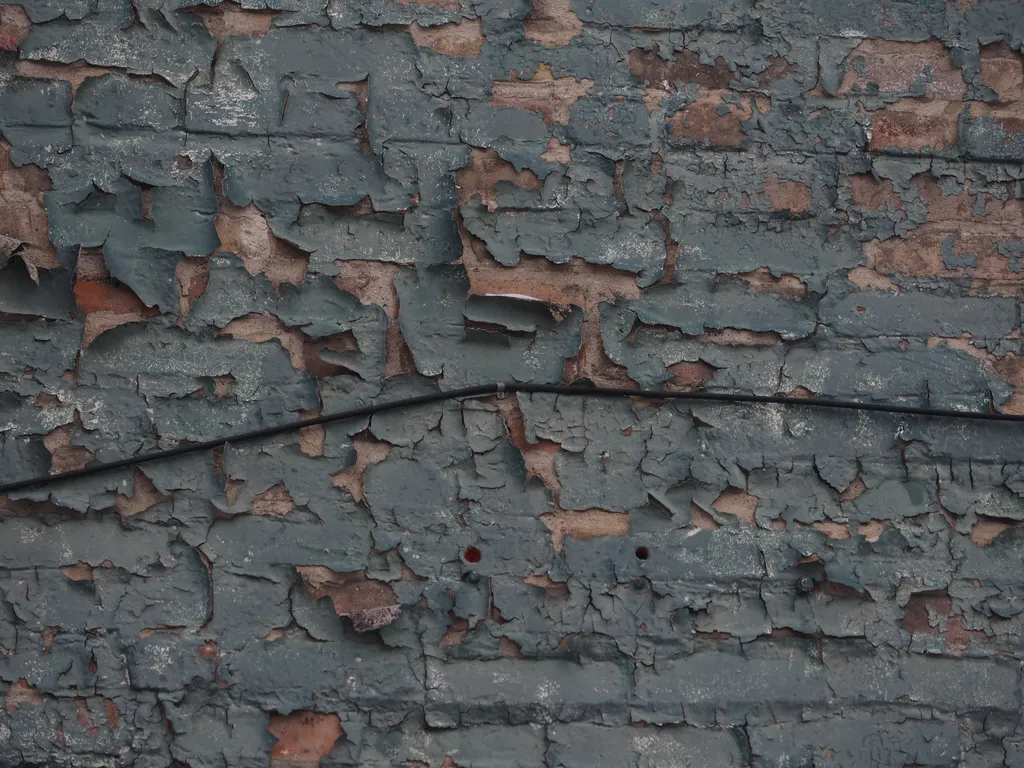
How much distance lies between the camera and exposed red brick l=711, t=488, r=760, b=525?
2020mm

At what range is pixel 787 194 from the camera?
2.09 meters

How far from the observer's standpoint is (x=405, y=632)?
1.95 metres

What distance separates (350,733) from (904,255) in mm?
1492

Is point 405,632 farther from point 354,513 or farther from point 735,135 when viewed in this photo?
point 735,135

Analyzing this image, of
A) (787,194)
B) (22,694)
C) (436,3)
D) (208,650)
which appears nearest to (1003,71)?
(787,194)

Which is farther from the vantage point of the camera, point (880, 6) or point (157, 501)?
point (880, 6)

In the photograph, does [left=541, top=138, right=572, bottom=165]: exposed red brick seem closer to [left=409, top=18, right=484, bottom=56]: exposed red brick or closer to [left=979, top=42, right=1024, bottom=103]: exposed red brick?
[left=409, top=18, right=484, bottom=56]: exposed red brick

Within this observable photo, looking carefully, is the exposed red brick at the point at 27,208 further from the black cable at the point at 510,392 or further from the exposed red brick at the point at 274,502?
the exposed red brick at the point at 274,502

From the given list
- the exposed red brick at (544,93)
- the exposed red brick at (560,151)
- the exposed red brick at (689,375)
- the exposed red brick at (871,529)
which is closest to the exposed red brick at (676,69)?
the exposed red brick at (544,93)

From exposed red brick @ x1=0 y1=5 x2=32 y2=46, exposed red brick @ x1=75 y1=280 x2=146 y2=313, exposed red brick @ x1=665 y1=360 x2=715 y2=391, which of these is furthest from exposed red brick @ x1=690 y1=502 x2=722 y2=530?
exposed red brick @ x1=0 y1=5 x2=32 y2=46

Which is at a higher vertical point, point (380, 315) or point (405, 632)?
point (380, 315)

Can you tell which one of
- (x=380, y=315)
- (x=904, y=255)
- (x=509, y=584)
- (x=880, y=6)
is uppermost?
(x=880, y=6)

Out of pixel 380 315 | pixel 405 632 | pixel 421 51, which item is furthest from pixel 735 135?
pixel 405 632

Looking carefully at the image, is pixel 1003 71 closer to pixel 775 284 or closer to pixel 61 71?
pixel 775 284
